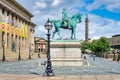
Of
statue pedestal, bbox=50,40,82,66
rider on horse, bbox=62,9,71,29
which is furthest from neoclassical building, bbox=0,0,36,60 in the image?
rider on horse, bbox=62,9,71,29

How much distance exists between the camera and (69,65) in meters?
36.2

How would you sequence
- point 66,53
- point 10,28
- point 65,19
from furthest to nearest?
point 10,28, point 65,19, point 66,53

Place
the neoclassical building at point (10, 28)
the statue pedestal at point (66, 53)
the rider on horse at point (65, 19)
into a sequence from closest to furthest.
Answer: the statue pedestal at point (66, 53) → the rider on horse at point (65, 19) → the neoclassical building at point (10, 28)

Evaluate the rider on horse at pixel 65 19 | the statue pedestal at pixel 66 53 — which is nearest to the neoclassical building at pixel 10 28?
the statue pedestal at pixel 66 53

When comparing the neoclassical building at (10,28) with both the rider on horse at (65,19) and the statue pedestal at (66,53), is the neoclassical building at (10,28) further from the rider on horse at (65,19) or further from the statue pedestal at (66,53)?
the rider on horse at (65,19)

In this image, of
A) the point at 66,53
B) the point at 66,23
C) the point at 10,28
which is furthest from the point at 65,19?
the point at 10,28

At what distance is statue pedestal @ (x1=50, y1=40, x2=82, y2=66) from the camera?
36344 millimetres

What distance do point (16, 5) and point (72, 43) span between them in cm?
7014

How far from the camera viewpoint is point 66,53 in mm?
36562

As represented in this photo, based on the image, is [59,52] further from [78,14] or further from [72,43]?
[78,14]

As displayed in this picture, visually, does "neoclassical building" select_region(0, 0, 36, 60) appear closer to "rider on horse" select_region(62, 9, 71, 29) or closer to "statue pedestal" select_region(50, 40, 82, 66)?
"statue pedestal" select_region(50, 40, 82, 66)

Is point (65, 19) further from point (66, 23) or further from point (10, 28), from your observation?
point (10, 28)

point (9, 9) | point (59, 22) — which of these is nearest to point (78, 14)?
point (59, 22)

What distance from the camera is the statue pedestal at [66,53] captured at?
119 feet
